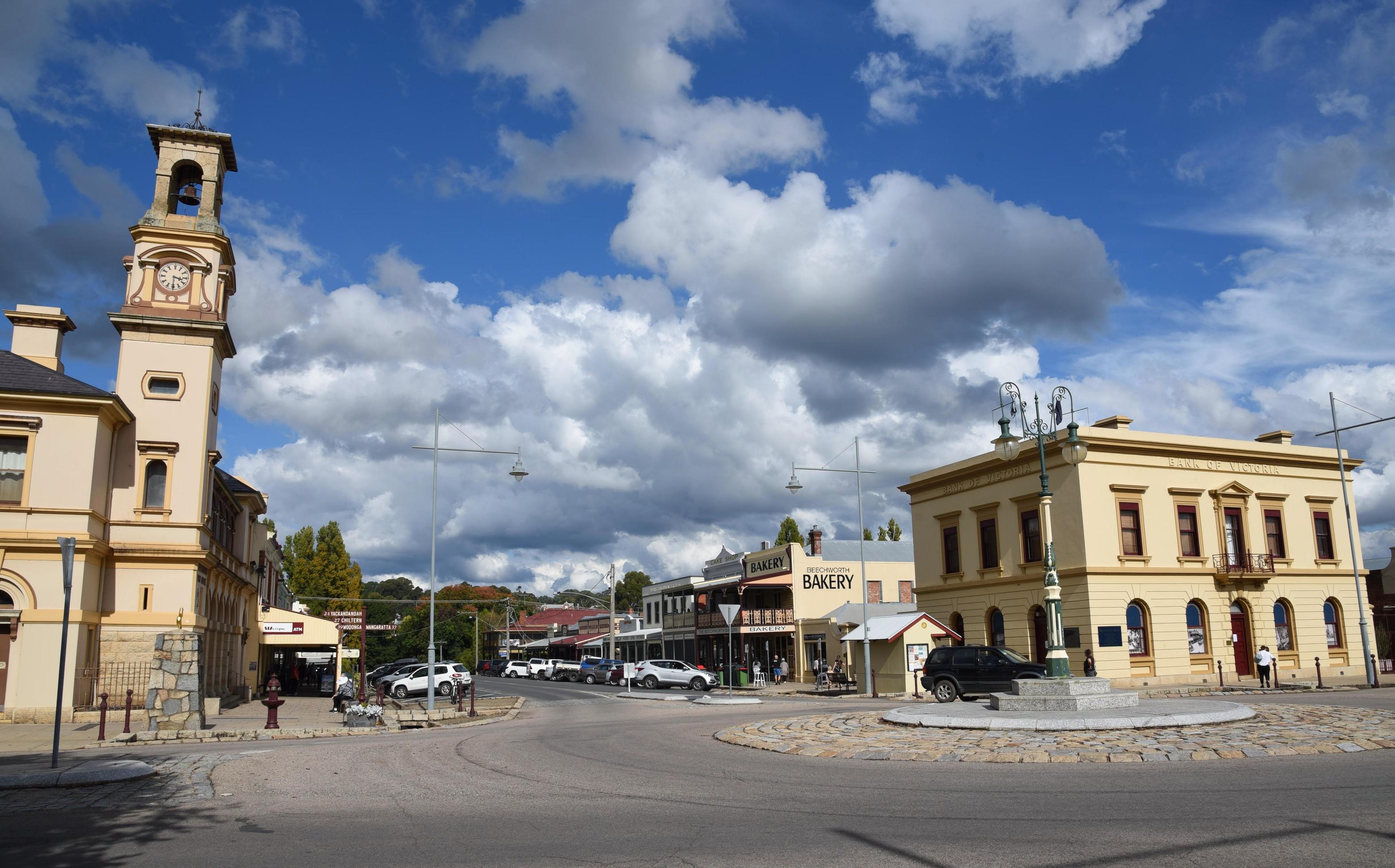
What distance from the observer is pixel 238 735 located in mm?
19922

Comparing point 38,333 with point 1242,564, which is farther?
point 1242,564

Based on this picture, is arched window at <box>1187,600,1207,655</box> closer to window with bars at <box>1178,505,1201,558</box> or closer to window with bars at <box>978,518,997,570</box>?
window with bars at <box>1178,505,1201,558</box>

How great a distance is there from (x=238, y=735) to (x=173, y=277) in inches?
655

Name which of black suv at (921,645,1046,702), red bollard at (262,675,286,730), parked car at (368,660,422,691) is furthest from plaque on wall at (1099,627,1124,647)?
parked car at (368,660,422,691)

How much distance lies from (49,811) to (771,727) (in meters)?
12.1

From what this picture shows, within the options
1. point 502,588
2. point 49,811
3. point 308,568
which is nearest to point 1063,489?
point 49,811

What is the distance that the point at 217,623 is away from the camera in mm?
33125

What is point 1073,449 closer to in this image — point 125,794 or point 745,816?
point 745,816

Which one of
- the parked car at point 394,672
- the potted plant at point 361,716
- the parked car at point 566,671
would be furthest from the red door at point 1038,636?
the parked car at point 566,671

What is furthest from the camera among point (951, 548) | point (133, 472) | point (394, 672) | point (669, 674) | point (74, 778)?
point (669, 674)

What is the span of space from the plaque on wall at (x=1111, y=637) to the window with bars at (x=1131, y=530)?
292 cm

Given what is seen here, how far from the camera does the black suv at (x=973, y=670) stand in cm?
2611

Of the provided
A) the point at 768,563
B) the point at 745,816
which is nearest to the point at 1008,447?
the point at 745,816

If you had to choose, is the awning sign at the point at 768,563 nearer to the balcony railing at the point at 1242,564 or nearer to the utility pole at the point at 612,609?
the utility pole at the point at 612,609
